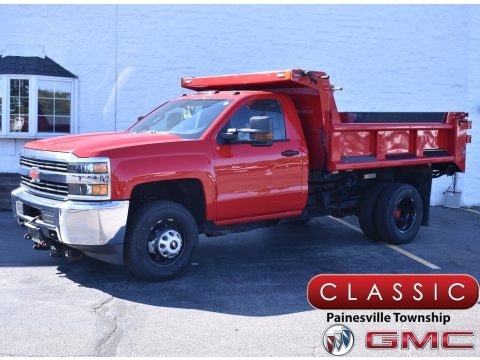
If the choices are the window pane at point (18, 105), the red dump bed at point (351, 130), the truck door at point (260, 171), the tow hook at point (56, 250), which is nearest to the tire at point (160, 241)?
the truck door at point (260, 171)

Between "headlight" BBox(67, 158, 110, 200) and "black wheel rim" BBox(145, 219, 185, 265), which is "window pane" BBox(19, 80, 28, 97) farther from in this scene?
"black wheel rim" BBox(145, 219, 185, 265)

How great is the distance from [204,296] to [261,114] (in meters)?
2.38

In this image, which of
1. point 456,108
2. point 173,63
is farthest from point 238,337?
point 456,108

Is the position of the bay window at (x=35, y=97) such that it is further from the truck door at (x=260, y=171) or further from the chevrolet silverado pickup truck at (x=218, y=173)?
the truck door at (x=260, y=171)

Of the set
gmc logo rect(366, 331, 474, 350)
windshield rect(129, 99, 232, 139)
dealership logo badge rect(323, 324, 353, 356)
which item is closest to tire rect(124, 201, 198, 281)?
windshield rect(129, 99, 232, 139)

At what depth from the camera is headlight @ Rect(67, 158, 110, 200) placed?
5680 millimetres

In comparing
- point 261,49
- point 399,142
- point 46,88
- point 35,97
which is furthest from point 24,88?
point 399,142

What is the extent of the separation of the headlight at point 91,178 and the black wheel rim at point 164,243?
69 centimetres

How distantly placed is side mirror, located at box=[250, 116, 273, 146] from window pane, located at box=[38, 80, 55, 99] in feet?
20.8

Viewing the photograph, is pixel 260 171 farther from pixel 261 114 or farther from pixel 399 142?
pixel 399 142

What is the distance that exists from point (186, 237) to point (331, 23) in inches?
297

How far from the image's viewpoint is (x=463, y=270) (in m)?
Answer: 6.97

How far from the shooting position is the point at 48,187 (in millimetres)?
6148

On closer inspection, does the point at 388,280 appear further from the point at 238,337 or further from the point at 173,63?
the point at 173,63
